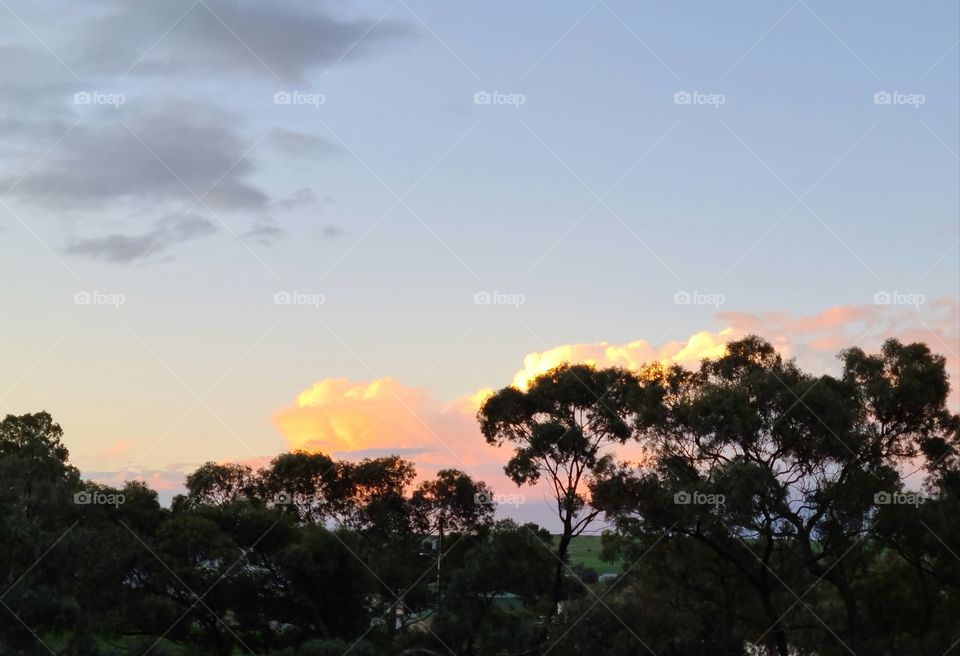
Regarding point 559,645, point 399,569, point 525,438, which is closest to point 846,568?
point 559,645

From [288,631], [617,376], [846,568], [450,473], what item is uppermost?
[617,376]

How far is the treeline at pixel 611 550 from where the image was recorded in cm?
4366

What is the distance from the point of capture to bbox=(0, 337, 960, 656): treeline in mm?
43656

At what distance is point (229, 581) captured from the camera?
52.4 meters

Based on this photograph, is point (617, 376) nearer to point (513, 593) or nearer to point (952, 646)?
point (513, 593)

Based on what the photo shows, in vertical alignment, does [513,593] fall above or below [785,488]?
below

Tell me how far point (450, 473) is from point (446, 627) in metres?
11.7

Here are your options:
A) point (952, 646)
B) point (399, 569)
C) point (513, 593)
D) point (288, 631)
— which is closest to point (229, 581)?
point (288, 631)

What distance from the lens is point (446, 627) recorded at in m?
50.3

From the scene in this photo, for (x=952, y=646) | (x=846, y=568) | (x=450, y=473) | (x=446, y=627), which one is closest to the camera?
(x=952, y=646)

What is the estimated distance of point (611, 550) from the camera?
51.3 metres

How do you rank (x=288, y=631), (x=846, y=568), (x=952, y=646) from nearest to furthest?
(x=952, y=646) < (x=846, y=568) < (x=288, y=631)

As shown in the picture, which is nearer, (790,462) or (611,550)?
(790,462)

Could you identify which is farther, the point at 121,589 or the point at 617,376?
the point at 617,376
